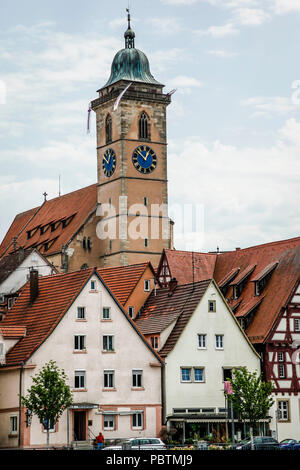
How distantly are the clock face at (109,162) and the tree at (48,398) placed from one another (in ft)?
214

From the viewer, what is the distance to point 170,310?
76188mm

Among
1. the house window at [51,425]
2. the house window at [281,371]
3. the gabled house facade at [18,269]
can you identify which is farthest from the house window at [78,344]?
the gabled house facade at [18,269]

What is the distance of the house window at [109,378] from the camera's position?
69.5 meters

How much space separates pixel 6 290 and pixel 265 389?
123 ft

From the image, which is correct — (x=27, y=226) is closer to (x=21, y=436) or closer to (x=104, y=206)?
(x=104, y=206)

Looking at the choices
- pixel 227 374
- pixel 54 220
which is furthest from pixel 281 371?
pixel 54 220

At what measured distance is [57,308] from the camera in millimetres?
69688

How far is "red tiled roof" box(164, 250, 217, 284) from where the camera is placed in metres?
88.8

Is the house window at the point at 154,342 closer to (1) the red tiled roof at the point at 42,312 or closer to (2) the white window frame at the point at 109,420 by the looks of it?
(1) the red tiled roof at the point at 42,312

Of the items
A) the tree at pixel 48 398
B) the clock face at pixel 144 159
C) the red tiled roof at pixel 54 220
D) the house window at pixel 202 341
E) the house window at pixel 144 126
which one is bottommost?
Answer: the tree at pixel 48 398

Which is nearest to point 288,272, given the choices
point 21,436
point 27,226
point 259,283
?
point 259,283

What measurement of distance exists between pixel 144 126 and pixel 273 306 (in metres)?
51.6
